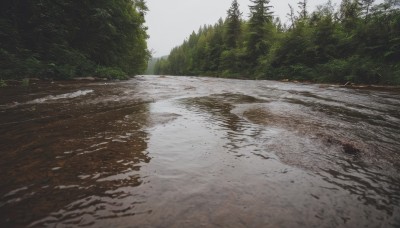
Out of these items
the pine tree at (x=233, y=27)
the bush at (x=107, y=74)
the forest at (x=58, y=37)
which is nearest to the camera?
the forest at (x=58, y=37)

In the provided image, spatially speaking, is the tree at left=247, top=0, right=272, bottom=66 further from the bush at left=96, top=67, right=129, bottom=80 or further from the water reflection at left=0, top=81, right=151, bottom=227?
the water reflection at left=0, top=81, right=151, bottom=227

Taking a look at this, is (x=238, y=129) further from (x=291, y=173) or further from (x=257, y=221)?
(x=257, y=221)

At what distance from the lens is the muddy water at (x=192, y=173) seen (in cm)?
189

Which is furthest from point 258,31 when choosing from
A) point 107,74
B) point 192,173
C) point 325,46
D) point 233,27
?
point 192,173

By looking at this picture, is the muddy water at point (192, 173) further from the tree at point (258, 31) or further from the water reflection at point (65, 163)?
the tree at point (258, 31)

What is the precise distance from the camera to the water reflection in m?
1.89

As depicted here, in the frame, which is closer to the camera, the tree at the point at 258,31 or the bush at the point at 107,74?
the bush at the point at 107,74

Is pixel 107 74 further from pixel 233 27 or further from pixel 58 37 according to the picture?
pixel 233 27

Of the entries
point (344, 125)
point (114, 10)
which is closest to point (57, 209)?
point (344, 125)

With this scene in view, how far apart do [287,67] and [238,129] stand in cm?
2402

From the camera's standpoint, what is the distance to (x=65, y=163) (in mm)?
2684

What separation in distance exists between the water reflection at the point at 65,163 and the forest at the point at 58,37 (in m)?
7.75

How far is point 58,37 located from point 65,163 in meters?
13.6

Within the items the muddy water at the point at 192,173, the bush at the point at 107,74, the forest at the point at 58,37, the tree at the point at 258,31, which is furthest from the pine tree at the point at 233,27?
the muddy water at the point at 192,173
